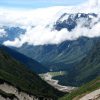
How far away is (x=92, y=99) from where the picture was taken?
172 m

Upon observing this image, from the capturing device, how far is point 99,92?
609ft

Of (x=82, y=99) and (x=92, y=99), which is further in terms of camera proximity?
(x=82, y=99)

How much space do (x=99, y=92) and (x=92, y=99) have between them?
14.5m

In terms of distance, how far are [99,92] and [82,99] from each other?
26.4 ft

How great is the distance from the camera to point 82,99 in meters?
186

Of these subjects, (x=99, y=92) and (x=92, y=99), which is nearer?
(x=92, y=99)

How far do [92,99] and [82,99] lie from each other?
1417cm
